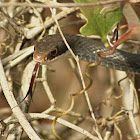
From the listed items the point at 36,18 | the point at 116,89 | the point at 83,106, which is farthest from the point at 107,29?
the point at 83,106

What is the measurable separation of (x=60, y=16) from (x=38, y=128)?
141 cm

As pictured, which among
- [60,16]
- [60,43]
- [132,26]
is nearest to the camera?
[132,26]

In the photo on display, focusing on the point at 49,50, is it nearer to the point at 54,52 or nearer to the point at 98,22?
the point at 54,52

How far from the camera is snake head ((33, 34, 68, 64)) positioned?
245 centimetres

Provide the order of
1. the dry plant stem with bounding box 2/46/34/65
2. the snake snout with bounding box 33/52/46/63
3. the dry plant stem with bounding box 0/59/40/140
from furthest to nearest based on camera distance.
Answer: the dry plant stem with bounding box 2/46/34/65 → the snake snout with bounding box 33/52/46/63 → the dry plant stem with bounding box 0/59/40/140

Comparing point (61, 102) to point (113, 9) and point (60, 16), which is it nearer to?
point (60, 16)

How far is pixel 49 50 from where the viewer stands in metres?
2.56

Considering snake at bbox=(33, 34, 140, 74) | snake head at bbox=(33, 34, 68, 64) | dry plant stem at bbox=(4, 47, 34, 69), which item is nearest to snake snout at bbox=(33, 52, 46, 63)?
snake head at bbox=(33, 34, 68, 64)

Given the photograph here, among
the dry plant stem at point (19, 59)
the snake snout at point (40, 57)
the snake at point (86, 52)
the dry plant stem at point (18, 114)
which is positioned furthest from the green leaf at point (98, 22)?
the dry plant stem at point (19, 59)

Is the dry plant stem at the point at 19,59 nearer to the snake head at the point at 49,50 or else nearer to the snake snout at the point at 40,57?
the snake head at the point at 49,50

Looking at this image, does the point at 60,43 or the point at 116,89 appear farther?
the point at 116,89

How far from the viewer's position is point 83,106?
13.3ft

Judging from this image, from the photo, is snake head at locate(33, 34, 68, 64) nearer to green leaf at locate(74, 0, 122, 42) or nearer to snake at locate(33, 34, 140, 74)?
snake at locate(33, 34, 140, 74)

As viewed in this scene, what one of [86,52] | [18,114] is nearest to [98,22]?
[18,114]
